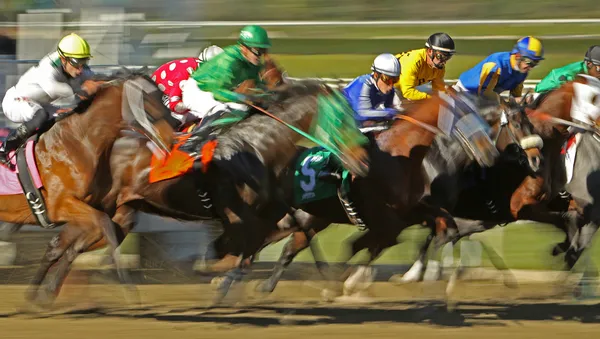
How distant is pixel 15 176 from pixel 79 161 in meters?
0.45

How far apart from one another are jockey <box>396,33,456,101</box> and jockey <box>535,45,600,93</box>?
85 centimetres

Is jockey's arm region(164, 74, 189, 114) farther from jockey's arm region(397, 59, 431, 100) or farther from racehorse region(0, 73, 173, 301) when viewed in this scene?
jockey's arm region(397, 59, 431, 100)

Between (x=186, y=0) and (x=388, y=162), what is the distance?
387 centimetres

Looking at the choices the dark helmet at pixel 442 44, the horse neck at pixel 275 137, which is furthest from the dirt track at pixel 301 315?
the dark helmet at pixel 442 44

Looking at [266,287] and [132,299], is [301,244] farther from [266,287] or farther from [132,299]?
[132,299]

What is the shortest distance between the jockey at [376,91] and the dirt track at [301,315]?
1293 millimetres

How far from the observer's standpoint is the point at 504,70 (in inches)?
332

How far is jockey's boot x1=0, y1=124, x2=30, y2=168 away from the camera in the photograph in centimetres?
698

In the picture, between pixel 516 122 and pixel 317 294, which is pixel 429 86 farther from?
pixel 317 294

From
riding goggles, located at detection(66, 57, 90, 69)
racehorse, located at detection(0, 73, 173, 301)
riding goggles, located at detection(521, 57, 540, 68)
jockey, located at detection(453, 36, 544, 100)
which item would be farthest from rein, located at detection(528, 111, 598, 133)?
riding goggles, located at detection(66, 57, 90, 69)

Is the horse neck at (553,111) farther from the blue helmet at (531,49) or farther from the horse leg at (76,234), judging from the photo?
the horse leg at (76,234)

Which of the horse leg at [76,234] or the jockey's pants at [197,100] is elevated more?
the jockey's pants at [197,100]

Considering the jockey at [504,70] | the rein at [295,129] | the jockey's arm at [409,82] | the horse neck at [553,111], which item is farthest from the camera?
the jockey at [504,70]

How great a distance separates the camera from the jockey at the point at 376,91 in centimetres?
755
